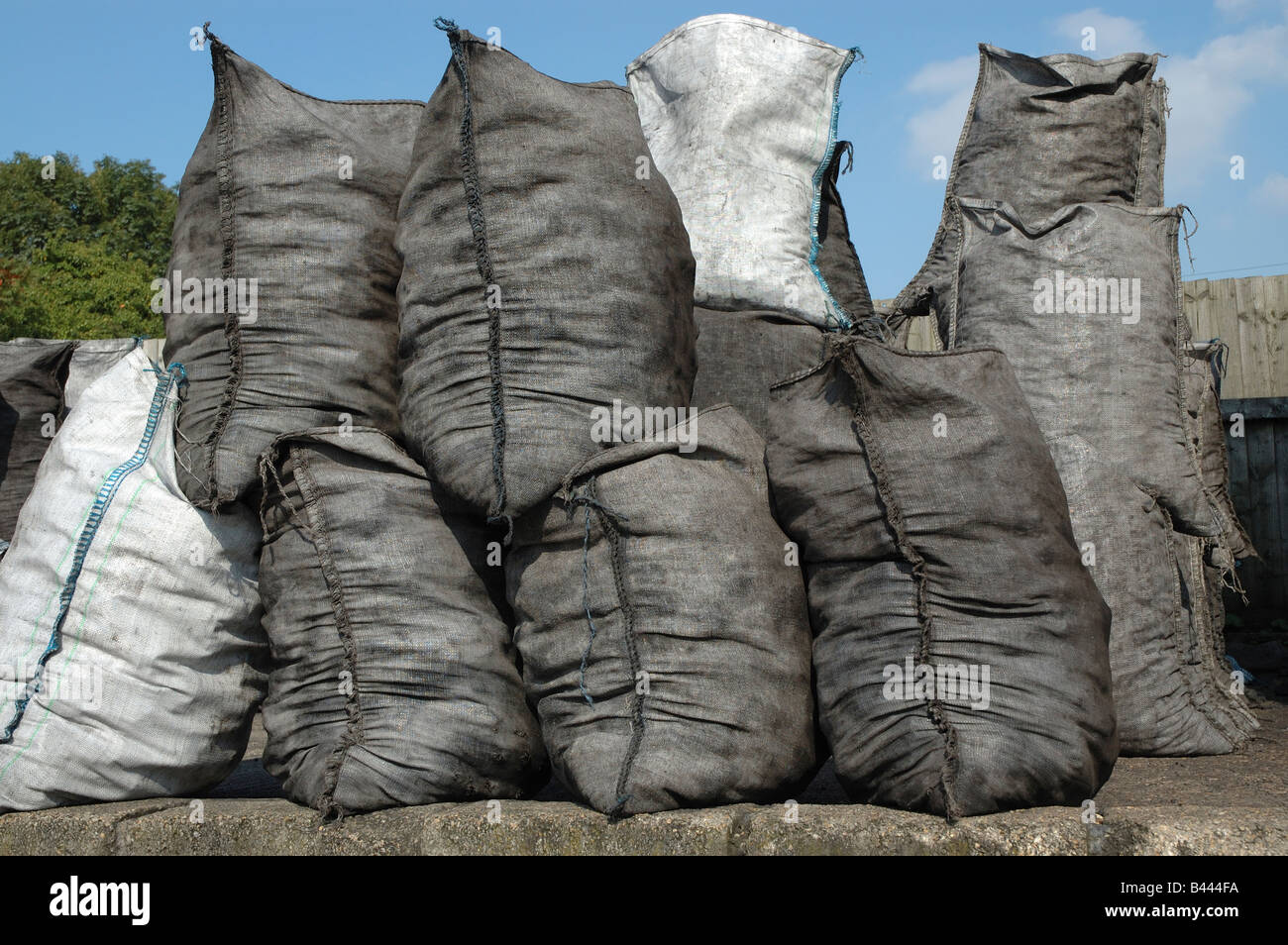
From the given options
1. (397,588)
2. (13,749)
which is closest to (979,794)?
(397,588)

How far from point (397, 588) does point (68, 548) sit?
81cm

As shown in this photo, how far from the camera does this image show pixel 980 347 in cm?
242

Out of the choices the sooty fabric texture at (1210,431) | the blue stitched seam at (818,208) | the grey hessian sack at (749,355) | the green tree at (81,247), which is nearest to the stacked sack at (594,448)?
the grey hessian sack at (749,355)

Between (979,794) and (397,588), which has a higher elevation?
(397,588)

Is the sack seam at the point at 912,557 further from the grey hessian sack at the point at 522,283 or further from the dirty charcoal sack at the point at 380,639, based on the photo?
the dirty charcoal sack at the point at 380,639

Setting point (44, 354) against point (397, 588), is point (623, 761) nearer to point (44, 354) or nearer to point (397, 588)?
point (397, 588)

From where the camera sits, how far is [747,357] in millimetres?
2924

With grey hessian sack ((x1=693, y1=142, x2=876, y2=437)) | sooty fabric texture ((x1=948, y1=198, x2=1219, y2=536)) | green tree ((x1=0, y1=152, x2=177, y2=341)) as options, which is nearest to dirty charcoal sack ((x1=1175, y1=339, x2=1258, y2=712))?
sooty fabric texture ((x1=948, y1=198, x2=1219, y2=536))

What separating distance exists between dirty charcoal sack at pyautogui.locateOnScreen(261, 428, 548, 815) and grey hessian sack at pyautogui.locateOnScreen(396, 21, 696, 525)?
16 cm

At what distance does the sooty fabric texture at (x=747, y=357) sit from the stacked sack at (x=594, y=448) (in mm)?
240

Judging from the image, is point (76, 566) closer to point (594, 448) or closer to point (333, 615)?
point (333, 615)

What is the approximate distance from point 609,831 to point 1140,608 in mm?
1392

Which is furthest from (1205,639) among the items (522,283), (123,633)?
(123,633)

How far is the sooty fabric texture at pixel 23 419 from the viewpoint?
354 centimetres
